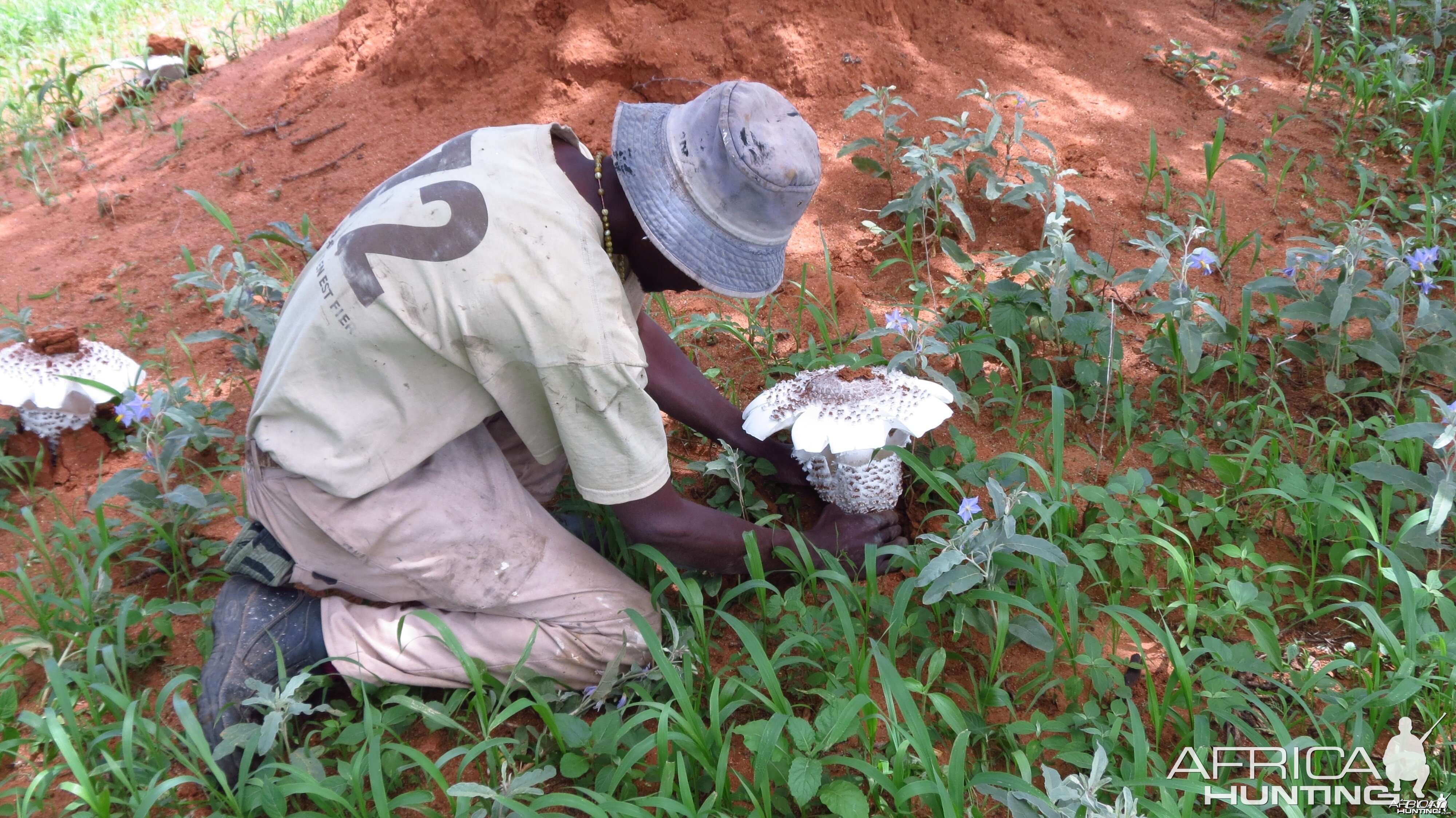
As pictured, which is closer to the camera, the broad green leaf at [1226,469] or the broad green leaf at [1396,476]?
the broad green leaf at [1396,476]

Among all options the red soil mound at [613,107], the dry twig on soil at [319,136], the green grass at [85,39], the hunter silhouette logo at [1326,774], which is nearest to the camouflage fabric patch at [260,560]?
the red soil mound at [613,107]

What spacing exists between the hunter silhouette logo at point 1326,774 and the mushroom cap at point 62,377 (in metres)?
2.81

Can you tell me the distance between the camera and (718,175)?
1.75m

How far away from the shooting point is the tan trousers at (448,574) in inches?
79.0

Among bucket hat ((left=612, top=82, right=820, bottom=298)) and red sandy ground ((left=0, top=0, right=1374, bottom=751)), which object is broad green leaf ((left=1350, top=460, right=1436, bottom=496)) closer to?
red sandy ground ((left=0, top=0, right=1374, bottom=751))

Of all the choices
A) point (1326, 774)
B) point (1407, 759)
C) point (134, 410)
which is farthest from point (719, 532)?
point (134, 410)

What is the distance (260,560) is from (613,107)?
221 centimetres

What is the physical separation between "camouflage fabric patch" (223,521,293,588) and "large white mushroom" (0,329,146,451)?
30.3 inches

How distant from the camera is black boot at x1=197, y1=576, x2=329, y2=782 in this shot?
6.39ft

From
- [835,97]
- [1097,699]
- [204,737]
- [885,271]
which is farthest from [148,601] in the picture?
[835,97]

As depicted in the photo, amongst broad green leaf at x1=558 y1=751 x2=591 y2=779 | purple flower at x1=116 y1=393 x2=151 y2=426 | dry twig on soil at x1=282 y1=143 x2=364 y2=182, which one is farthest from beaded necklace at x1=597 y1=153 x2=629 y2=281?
dry twig on soil at x1=282 y1=143 x2=364 y2=182

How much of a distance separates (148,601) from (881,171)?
2.64 metres

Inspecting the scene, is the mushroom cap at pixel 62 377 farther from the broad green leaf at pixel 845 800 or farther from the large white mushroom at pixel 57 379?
the broad green leaf at pixel 845 800

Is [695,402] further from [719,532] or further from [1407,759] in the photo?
[1407,759]
